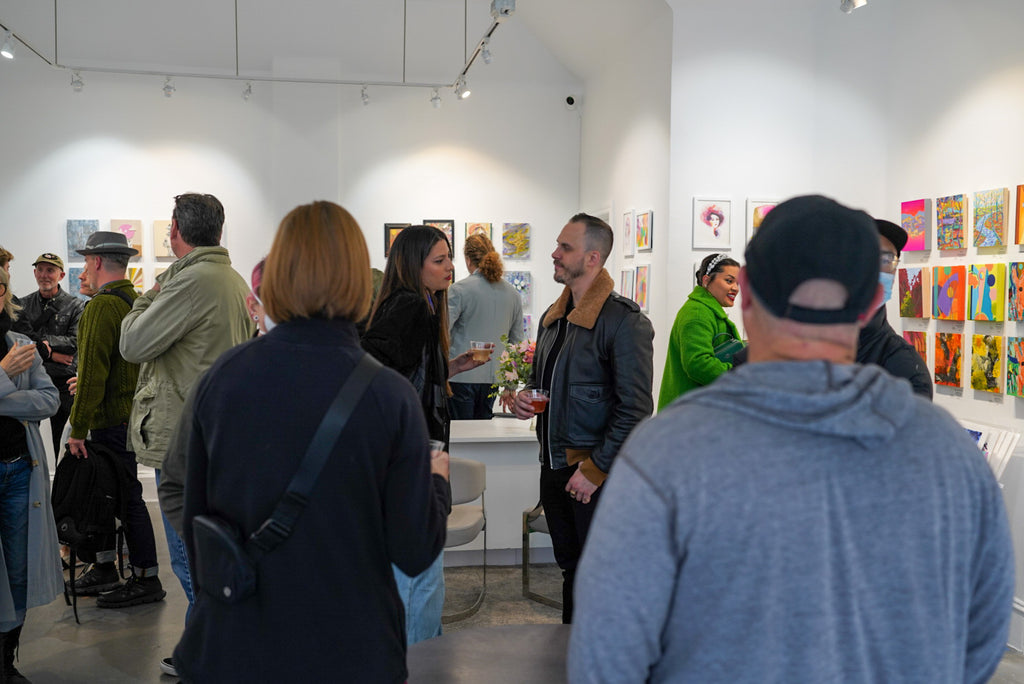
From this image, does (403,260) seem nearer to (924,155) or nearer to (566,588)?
(566,588)

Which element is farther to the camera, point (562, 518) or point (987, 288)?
point (987, 288)

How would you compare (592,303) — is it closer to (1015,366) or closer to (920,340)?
(1015,366)

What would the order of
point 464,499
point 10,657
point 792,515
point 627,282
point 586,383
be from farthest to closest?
1. point 627,282
2. point 464,499
3. point 10,657
4. point 586,383
5. point 792,515

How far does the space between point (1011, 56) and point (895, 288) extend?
1.44 metres

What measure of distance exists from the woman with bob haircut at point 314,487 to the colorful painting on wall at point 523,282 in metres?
6.39

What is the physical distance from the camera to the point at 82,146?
7348mm

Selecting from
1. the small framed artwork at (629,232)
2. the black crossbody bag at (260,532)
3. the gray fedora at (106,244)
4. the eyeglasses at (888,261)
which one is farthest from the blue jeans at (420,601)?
the small framed artwork at (629,232)

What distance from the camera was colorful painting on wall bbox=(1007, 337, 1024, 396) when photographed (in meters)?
4.04

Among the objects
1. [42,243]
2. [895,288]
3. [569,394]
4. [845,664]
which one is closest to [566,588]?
[569,394]

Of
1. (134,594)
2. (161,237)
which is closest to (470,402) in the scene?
(134,594)

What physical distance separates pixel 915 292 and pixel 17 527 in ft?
14.9

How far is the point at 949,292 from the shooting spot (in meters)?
4.57

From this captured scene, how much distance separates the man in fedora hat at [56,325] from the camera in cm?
568

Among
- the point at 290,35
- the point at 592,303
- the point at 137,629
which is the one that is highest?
the point at 290,35
